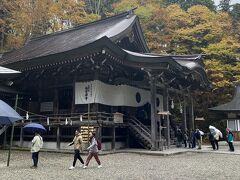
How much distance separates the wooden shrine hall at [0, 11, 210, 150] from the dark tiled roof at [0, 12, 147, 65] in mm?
218

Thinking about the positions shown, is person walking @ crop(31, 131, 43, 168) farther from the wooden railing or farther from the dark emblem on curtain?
the dark emblem on curtain

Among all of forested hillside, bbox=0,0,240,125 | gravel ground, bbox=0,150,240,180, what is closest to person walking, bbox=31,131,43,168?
gravel ground, bbox=0,150,240,180

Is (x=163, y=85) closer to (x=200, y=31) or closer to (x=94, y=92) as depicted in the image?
(x=94, y=92)

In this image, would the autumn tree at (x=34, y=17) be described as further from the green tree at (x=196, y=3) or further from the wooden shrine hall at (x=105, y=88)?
the green tree at (x=196, y=3)

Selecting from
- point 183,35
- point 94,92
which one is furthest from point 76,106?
point 183,35

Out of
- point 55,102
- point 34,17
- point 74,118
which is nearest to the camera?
point 74,118

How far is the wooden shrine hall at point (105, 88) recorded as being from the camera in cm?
1547

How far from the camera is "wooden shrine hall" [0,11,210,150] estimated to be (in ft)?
50.8

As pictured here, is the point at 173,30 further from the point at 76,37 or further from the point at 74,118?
the point at 74,118

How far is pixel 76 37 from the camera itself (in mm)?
22391

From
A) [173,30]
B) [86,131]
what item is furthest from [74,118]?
[173,30]

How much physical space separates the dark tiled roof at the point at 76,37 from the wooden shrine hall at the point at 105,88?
0.22 meters

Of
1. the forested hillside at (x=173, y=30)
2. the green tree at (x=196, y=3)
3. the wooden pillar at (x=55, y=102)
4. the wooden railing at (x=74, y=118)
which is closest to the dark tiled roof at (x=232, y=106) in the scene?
the forested hillside at (x=173, y=30)

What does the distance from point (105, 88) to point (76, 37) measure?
23.2ft
